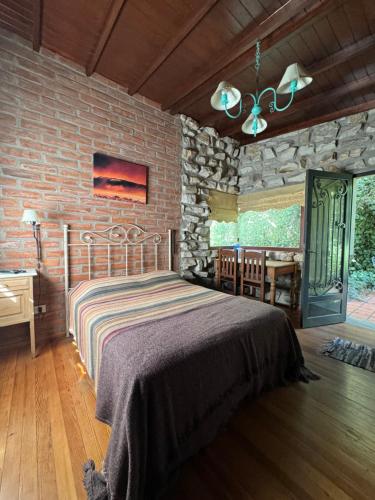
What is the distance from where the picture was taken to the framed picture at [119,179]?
2.45 m

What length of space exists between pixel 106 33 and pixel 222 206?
8.60ft

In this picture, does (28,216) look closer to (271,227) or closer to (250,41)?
(250,41)

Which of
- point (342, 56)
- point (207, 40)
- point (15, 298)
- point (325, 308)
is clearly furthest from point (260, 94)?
point (325, 308)

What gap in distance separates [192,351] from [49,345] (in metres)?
1.84

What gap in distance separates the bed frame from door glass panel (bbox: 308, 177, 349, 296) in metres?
1.99

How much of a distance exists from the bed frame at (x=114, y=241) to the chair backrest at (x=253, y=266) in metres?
1.09

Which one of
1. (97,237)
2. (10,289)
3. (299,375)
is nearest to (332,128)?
(299,375)

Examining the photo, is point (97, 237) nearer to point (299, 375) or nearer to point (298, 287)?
point (299, 375)

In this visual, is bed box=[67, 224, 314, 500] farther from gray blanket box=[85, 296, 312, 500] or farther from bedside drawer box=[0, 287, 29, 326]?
bedside drawer box=[0, 287, 29, 326]

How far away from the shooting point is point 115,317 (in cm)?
142

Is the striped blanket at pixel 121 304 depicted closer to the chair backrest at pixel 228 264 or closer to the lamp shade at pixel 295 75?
the chair backrest at pixel 228 264

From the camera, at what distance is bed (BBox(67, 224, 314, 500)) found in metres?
0.86

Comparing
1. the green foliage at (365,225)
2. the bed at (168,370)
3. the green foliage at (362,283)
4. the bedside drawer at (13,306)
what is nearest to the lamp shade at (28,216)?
the bedside drawer at (13,306)

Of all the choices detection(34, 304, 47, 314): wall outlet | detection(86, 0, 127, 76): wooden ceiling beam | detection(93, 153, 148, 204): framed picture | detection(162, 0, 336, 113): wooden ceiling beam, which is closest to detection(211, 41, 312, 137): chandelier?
detection(162, 0, 336, 113): wooden ceiling beam
